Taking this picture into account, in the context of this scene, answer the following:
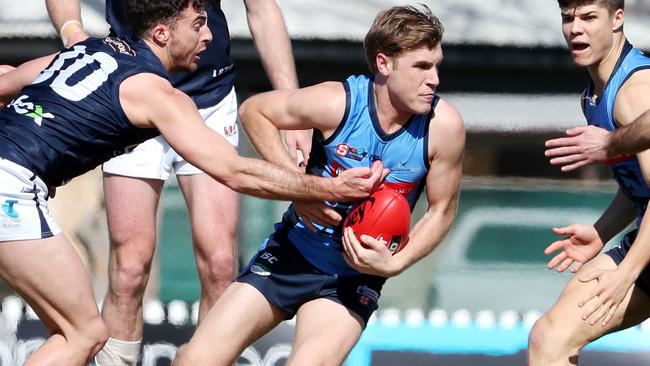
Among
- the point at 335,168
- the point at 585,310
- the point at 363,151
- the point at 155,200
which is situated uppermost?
the point at 363,151

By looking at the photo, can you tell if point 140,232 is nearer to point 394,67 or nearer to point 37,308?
point 37,308

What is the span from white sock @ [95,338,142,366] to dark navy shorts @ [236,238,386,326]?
912mm

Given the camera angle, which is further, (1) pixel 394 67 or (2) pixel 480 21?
(2) pixel 480 21

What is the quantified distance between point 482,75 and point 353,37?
0.89 m

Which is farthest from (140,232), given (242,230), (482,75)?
(482,75)

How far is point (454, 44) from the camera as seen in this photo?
7488 mm

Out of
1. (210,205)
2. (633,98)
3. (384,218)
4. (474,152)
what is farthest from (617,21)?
(474,152)

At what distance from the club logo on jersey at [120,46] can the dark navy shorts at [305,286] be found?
1081 mm

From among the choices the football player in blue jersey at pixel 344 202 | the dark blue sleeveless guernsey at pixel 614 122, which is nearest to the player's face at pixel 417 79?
the football player in blue jersey at pixel 344 202

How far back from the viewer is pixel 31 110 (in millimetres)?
4512

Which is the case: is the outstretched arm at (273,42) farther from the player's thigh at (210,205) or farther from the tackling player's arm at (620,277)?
the tackling player's arm at (620,277)

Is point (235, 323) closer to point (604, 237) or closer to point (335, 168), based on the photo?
point (335, 168)

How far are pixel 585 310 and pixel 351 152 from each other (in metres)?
1.15

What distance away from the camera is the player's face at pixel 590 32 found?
15.9 ft
